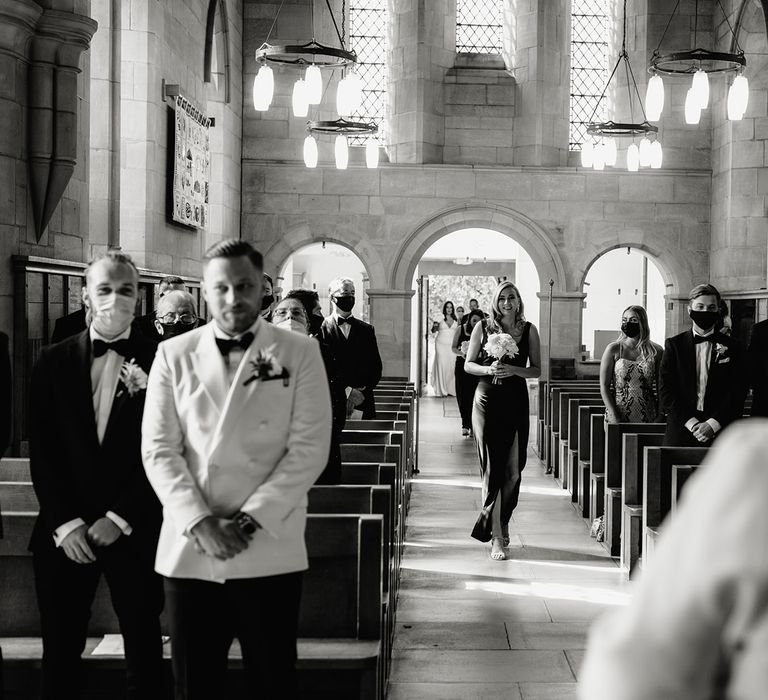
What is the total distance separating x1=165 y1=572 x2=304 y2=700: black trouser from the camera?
2.41 metres

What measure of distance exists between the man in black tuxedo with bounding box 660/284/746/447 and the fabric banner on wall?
633 cm

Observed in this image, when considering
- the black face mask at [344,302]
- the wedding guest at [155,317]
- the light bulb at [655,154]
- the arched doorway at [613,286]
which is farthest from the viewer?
the arched doorway at [613,286]

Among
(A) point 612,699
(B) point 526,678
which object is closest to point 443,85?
(B) point 526,678

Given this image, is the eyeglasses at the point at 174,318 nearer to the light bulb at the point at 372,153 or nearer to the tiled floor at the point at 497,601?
the tiled floor at the point at 497,601

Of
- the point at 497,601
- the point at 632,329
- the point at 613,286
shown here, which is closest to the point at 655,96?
the point at 632,329

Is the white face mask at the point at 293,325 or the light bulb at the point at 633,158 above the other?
the light bulb at the point at 633,158

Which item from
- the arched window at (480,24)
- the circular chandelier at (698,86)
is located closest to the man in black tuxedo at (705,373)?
the circular chandelier at (698,86)

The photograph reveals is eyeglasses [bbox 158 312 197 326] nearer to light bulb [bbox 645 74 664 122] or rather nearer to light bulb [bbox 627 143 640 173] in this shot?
light bulb [bbox 645 74 664 122]

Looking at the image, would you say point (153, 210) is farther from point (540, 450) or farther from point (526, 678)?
point (526, 678)

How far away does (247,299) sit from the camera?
8.23 feet

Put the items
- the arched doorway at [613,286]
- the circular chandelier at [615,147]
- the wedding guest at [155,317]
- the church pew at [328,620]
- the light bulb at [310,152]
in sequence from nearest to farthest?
the church pew at [328,620] → the wedding guest at [155,317] → the circular chandelier at [615,147] → the light bulb at [310,152] → the arched doorway at [613,286]

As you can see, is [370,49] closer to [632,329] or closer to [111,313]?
[632,329]

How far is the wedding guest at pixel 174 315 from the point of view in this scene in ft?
16.4

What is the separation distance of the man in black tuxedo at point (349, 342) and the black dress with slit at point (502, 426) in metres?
0.71
